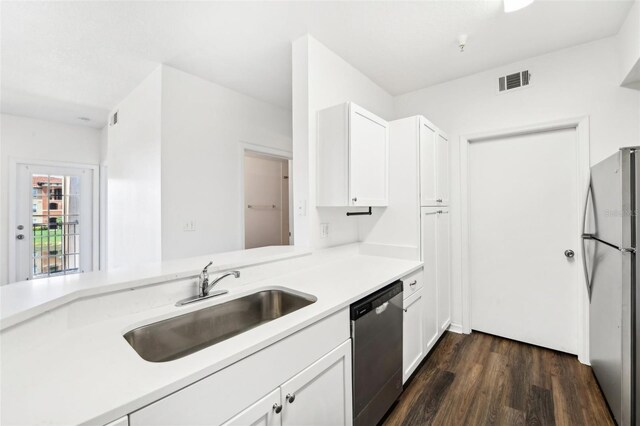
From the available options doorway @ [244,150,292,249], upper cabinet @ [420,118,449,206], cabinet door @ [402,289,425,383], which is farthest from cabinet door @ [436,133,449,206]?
doorway @ [244,150,292,249]

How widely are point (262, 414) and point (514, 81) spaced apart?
3.20m

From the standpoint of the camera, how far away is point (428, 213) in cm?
243

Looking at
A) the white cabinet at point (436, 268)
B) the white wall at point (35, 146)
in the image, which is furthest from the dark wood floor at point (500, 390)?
the white wall at point (35, 146)

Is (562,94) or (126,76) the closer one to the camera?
(562,94)

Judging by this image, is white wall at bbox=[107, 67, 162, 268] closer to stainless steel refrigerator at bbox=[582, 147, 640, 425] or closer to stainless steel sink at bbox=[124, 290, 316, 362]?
stainless steel sink at bbox=[124, 290, 316, 362]

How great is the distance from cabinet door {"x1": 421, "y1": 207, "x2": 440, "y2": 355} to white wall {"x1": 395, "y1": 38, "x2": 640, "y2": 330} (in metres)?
0.52

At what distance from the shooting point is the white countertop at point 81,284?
3.16 feet

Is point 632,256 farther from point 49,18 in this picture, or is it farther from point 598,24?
point 49,18

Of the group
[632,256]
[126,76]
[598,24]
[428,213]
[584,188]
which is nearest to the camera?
[632,256]

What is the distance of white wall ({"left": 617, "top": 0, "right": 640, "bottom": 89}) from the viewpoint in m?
1.76

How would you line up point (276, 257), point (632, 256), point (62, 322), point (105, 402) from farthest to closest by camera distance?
point (276, 257)
point (632, 256)
point (62, 322)
point (105, 402)

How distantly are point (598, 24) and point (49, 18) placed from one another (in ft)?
12.8

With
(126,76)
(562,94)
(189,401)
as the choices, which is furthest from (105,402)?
(562,94)

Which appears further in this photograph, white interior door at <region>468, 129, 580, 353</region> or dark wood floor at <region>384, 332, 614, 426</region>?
white interior door at <region>468, 129, 580, 353</region>
